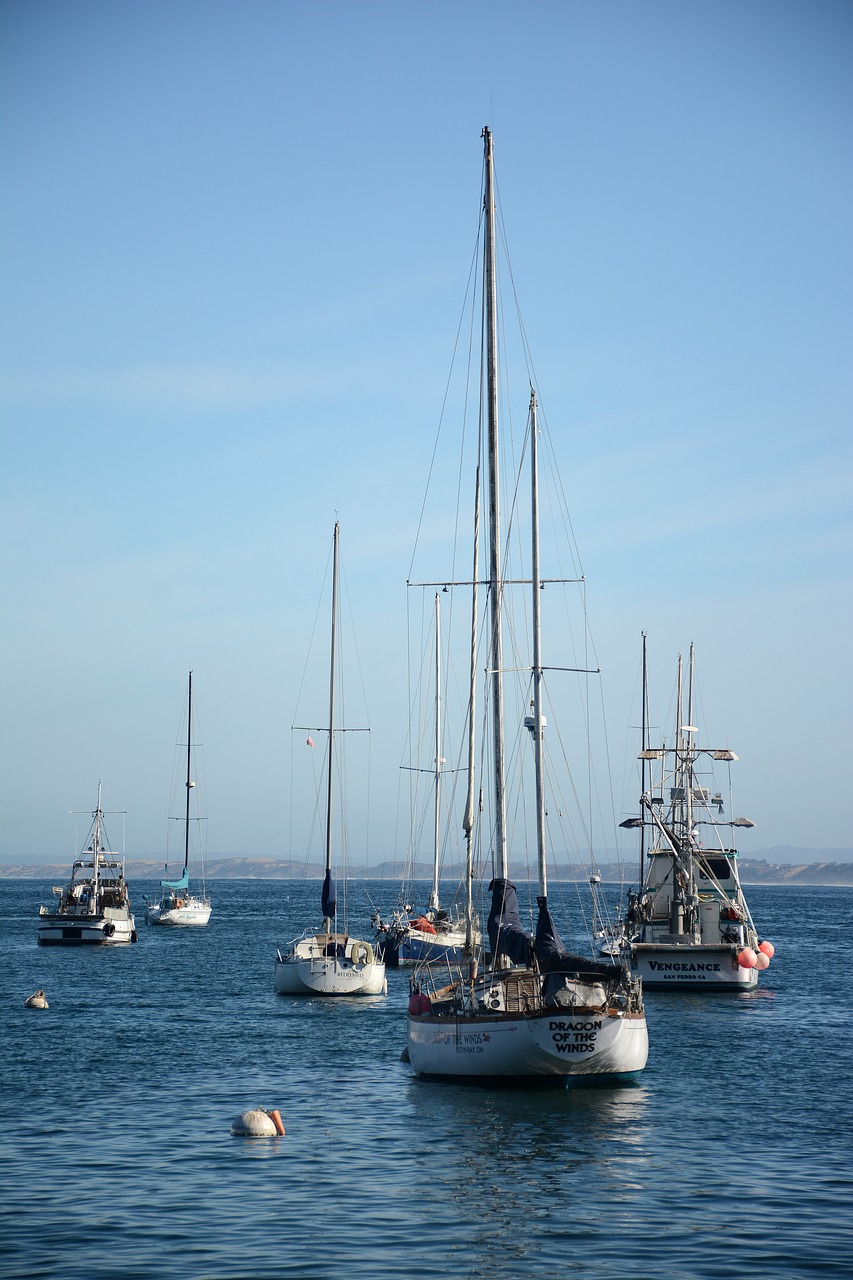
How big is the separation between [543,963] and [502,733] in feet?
19.0

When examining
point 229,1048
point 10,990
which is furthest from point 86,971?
point 229,1048

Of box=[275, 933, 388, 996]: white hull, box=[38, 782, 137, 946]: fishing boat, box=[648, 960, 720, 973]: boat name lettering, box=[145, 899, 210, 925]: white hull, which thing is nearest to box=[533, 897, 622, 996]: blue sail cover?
box=[275, 933, 388, 996]: white hull

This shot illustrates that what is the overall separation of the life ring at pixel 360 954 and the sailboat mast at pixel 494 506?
2180 cm

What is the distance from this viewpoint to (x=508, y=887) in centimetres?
3494

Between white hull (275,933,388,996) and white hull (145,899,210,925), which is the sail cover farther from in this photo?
white hull (145,899,210,925)

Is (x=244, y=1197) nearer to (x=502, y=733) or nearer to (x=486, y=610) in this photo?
(x=502, y=733)

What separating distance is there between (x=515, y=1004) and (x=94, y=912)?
209ft

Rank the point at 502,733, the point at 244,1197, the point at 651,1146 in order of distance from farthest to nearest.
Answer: the point at 502,733
the point at 651,1146
the point at 244,1197

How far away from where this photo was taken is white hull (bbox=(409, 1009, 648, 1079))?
31.1m

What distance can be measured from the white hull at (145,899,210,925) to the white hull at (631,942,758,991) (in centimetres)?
6676

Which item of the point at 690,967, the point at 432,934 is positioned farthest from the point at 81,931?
the point at 690,967

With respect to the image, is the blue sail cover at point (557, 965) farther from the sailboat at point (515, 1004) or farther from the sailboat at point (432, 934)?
the sailboat at point (432, 934)

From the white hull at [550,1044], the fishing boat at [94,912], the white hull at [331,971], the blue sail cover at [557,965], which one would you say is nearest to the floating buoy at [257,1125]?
the white hull at [550,1044]

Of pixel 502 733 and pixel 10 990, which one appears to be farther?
pixel 10 990
